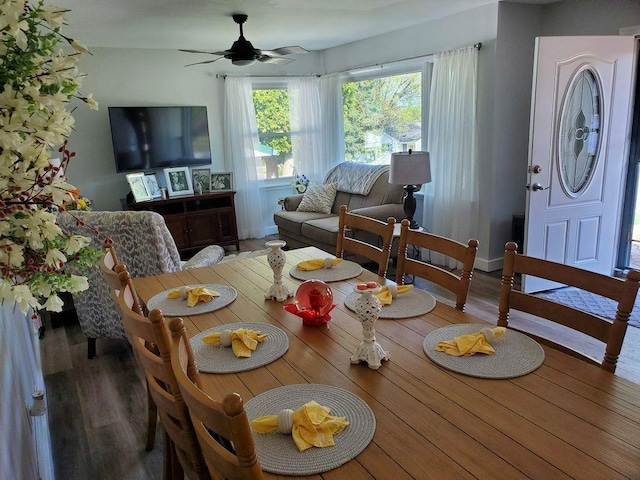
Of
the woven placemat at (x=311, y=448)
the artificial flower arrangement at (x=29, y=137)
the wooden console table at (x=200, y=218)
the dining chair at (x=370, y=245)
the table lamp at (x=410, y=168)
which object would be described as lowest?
the wooden console table at (x=200, y=218)

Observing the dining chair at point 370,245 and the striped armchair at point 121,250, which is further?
the striped armchair at point 121,250

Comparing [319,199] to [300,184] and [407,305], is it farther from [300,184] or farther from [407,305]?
[407,305]

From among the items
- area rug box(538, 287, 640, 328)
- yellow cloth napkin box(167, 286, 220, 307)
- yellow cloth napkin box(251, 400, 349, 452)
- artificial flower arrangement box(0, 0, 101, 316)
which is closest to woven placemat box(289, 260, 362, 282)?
yellow cloth napkin box(167, 286, 220, 307)

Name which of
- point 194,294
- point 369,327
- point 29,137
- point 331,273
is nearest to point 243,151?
point 331,273

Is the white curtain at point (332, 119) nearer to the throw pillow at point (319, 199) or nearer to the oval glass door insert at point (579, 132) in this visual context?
the throw pillow at point (319, 199)

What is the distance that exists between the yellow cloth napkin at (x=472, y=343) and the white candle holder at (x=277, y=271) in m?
0.69

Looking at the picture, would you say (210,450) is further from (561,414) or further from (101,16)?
(101,16)

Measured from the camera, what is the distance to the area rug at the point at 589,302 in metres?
3.36

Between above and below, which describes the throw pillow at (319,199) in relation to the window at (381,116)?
below

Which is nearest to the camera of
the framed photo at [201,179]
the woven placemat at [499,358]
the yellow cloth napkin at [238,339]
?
the woven placemat at [499,358]

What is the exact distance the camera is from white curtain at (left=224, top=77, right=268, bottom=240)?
19.0 ft

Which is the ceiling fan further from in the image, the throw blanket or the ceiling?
the throw blanket

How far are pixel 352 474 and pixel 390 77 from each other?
5015 millimetres

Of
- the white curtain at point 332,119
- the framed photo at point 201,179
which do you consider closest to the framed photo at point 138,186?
the framed photo at point 201,179
